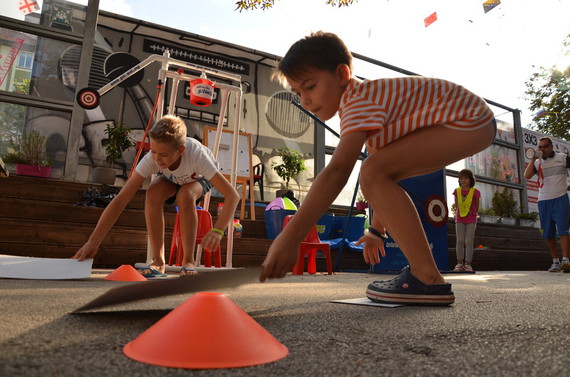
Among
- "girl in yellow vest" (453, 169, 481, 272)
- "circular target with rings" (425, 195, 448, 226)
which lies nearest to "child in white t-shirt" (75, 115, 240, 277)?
"circular target with rings" (425, 195, 448, 226)

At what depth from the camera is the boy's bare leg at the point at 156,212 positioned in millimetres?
2416

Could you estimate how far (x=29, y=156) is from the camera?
4.68m

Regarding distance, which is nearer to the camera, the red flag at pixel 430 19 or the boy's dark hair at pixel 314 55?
the boy's dark hair at pixel 314 55

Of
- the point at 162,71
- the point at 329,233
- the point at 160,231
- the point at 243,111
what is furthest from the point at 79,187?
the point at 243,111

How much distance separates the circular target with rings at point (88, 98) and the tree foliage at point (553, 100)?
11012 mm

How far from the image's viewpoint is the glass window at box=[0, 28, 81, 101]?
4.89 m

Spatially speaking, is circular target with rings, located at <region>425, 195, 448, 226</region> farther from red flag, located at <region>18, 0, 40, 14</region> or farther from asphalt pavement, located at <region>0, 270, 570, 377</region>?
red flag, located at <region>18, 0, 40, 14</region>

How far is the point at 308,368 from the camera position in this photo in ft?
1.76

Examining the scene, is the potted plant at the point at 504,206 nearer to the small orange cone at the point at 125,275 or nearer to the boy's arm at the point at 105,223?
the small orange cone at the point at 125,275

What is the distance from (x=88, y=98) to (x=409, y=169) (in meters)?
2.17

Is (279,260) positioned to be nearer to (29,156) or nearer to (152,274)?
(152,274)

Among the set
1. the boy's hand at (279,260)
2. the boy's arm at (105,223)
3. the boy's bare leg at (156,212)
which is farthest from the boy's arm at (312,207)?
the boy's bare leg at (156,212)

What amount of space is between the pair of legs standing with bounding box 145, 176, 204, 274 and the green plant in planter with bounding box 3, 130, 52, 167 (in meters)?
3.00

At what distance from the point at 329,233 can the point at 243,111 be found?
10.8 ft
